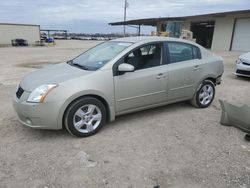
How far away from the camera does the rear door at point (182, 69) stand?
4.40m

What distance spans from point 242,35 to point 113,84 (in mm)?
19750

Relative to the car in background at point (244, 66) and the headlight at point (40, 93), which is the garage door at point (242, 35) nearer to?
the car in background at point (244, 66)

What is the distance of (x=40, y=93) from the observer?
10.8ft

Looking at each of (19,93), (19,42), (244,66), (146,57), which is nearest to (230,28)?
(244,66)

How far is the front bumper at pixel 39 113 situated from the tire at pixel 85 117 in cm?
17

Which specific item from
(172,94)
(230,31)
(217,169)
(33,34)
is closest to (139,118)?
(172,94)

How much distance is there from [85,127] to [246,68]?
6.36 metres

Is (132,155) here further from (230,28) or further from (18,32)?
(18,32)

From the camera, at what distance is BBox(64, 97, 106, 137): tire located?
343 cm

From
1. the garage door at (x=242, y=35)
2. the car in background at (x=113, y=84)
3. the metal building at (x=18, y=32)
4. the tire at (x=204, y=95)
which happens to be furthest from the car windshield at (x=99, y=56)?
the metal building at (x=18, y=32)

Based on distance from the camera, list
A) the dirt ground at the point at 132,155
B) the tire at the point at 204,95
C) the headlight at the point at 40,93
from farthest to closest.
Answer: the tire at the point at 204,95 < the headlight at the point at 40,93 < the dirt ground at the point at 132,155

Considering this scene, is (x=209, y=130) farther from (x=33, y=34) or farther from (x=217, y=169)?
(x=33, y=34)

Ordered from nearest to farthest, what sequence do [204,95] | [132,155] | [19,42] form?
[132,155] < [204,95] < [19,42]

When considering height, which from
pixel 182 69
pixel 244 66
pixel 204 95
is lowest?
pixel 204 95
